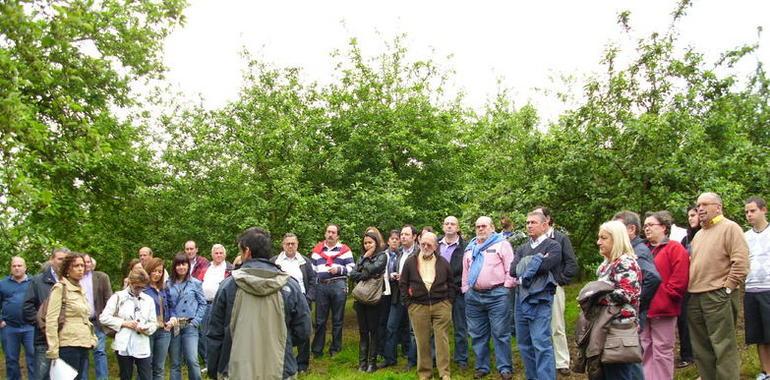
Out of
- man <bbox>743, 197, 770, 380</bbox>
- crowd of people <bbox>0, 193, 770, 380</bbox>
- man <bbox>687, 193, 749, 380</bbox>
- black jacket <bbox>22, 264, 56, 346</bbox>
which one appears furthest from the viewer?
black jacket <bbox>22, 264, 56, 346</bbox>

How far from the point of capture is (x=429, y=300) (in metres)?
8.68

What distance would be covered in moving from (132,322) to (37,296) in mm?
2085

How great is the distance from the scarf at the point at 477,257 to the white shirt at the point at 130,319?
13.2ft

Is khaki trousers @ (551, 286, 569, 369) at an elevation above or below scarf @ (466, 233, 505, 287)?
below

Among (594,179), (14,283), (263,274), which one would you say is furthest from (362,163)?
(263,274)

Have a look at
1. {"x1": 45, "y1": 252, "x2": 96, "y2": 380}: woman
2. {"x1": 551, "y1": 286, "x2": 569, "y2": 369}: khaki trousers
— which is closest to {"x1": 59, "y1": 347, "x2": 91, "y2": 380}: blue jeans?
{"x1": 45, "y1": 252, "x2": 96, "y2": 380}: woman

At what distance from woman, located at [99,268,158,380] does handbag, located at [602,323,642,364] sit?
16.7 ft

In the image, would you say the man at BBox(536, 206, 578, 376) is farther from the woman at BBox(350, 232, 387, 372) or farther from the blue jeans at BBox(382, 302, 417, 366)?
the woman at BBox(350, 232, 387, 372)

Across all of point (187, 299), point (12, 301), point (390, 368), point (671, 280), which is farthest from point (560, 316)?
point (12, 301)

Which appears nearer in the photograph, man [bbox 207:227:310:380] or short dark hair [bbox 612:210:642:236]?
man [bbox 207:227:310:380]

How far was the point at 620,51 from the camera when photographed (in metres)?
10.5

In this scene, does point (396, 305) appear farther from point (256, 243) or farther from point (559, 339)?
point (256, 243)

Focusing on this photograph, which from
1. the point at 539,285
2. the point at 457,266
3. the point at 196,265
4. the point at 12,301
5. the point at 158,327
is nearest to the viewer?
the point at 539,285

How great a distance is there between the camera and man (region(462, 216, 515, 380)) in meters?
8.47
